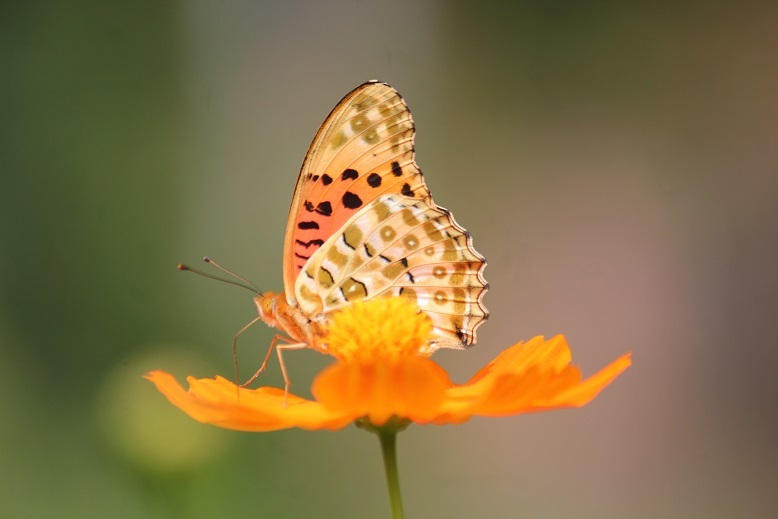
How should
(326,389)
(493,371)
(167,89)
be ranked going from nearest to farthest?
(326,389) → (493,371) → (167,89)

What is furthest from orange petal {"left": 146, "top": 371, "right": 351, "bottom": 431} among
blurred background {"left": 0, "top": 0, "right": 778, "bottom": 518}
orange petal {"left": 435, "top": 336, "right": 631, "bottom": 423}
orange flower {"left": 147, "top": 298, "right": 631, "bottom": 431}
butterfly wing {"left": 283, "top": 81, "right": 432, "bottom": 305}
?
blurred background {"left": 0, "top": 0, "right": 778, "bottom": 518}

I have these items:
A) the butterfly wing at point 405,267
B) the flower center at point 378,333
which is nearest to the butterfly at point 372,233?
the butterfly wing at point 405,267

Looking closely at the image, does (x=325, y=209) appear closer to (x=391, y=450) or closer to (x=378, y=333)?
(x=378, y=333)

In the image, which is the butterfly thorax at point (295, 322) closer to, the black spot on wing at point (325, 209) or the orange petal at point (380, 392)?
the black spot on wing at point (325, 209)

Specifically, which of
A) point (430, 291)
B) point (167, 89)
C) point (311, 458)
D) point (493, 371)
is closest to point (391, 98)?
point (430, 291)

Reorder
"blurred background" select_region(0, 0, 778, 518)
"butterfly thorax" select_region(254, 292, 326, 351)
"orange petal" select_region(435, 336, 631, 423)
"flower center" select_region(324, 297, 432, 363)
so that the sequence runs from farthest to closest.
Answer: "blurred background" select_region(0, 0, 778, 518) → "butterfly thorax" select_region(254, 292, 326, 351) → "flower center" select_region(324, 297, 432, 363) → "orange petal" select_region(435, 336, 631, 423)

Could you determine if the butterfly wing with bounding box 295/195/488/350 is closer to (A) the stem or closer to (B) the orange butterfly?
(B) the orange butterfly

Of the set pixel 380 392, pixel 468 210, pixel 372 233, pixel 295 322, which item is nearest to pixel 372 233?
pixel 372 233

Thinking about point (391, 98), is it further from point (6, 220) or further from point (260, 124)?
point (260, 124)
